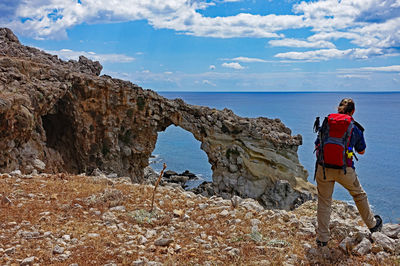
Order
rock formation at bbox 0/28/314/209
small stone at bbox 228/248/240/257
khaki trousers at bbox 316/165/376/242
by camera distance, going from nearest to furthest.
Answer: small stone at bbox 228/248/240/257 → khaki trousers at bbox 316/165/376/242 → rock formation at bbox 0/28/314/209

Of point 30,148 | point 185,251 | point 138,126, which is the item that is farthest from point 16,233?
point 138,126

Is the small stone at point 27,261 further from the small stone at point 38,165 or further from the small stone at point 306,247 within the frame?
the small stone at point 38,165

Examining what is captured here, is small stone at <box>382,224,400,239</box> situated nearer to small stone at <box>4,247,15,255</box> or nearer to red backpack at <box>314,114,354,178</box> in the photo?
red backpack at <box>314,114,354,178</box>

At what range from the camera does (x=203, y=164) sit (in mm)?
56156

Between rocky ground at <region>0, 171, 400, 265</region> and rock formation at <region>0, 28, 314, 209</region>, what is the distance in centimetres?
1112

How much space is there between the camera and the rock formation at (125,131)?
21.1m

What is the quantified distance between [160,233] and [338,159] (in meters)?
3.69

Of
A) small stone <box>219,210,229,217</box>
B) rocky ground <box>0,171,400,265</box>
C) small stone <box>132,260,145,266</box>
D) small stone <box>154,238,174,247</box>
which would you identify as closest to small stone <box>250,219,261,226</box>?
rocky ground <box>0,171,400,265</box>

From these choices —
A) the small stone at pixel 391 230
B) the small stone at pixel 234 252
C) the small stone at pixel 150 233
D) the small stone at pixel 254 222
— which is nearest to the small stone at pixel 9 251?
the small stone at pixel 150 233

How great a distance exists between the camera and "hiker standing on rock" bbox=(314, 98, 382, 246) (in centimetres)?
617

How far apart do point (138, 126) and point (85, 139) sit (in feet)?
14.3

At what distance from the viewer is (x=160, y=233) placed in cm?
725

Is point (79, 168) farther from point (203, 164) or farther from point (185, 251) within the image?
point (203, 164)

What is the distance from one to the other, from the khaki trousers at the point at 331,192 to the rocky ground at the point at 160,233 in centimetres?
30
